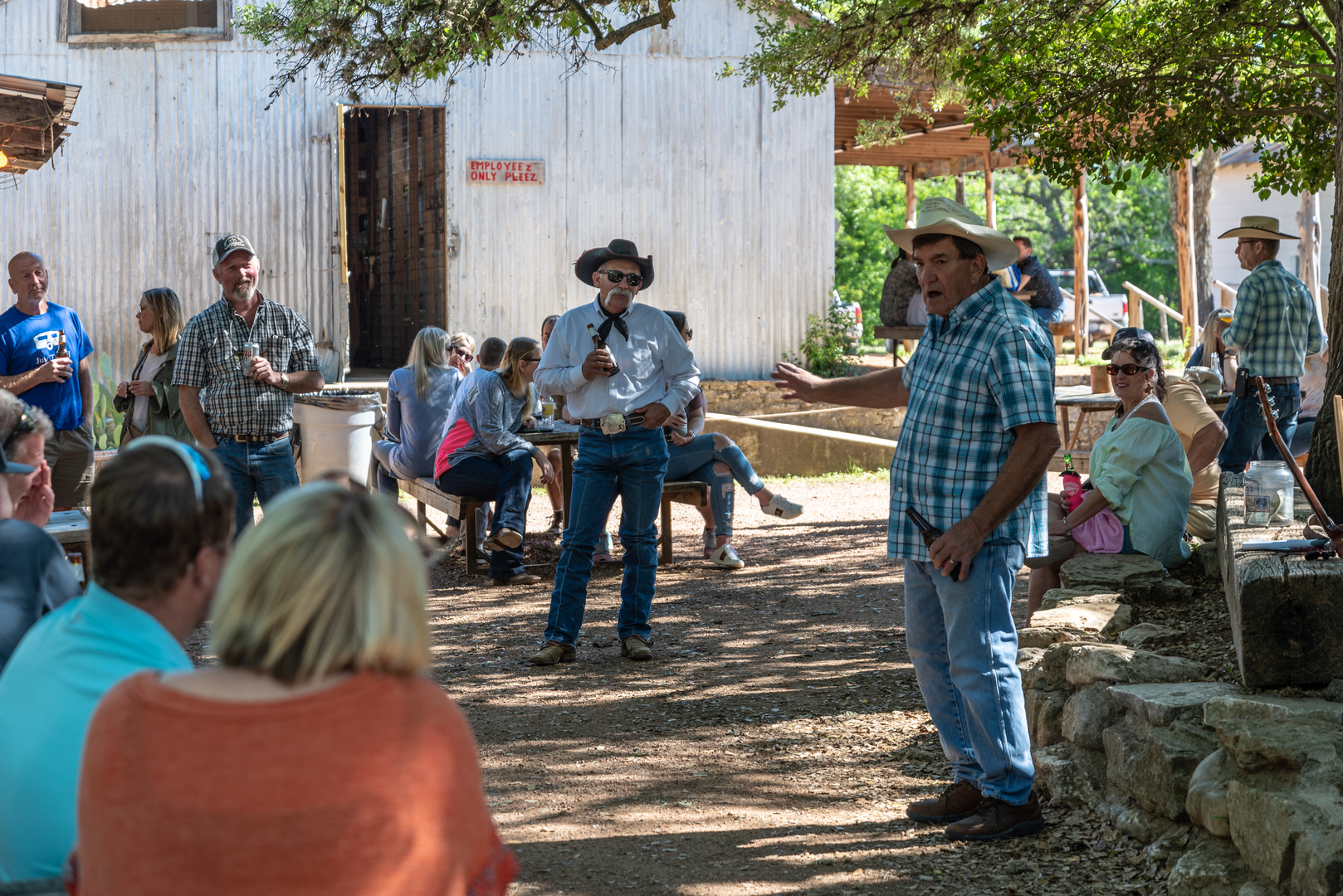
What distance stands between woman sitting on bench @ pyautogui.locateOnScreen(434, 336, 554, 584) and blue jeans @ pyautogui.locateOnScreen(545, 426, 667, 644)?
183 centimetres

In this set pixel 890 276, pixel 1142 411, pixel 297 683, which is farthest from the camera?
pixel 890 276

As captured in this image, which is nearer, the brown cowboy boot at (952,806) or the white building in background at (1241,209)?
the brown cowboy boot at (952,806)

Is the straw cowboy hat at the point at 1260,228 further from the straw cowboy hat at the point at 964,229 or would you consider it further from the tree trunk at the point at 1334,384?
the straw cowboy hat at the point at 964,229

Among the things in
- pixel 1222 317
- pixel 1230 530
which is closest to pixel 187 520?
pixel 1230 530

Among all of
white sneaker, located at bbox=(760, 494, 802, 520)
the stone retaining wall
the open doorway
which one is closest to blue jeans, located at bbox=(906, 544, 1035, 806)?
the stone retaining wall

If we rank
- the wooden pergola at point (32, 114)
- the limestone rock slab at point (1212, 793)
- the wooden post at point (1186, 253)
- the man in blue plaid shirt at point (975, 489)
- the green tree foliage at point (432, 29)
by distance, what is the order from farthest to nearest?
1. the wooden post at point (1186, 253)
2. the wooden pergola at point (32, 114)
3. the green tree foliage at point (432, 29)
4. the man in blue plaid shirt at point (975, 489)
5. the limestone rock slab at point (1212, 793)

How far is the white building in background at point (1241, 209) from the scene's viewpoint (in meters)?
34.2

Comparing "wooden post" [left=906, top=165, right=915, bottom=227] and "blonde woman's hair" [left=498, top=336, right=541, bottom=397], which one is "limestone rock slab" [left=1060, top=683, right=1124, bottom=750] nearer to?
"blonde woman's hair" [left=498, top=336, right=541, bottom=397]

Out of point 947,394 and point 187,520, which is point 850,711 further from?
point 187,520

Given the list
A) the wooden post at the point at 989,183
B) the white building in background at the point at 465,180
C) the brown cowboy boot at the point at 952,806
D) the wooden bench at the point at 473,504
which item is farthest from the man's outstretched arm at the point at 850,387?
the wooden post at the point at 989,183

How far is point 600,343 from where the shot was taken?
5.85 meters

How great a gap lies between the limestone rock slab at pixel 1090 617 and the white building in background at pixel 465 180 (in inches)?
390

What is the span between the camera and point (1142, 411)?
227 inches

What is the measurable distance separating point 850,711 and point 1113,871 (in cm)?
176
